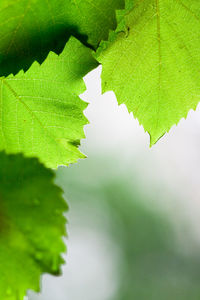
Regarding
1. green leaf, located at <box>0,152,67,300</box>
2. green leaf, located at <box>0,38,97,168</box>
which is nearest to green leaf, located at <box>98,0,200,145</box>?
green leaf, located at <box>0,38,97,168</box>

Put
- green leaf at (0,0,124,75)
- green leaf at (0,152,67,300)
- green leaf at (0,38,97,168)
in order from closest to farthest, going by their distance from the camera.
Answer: green leaf at (0,152,67,300)
green leaf at (0,0,124,75)
green leaf at (0,38,97,168)

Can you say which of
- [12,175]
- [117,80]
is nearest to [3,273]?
[12,175]

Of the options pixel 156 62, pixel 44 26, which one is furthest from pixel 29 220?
pixel 156 62

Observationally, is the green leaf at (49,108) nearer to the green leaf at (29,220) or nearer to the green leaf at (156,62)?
the green leaf at (156,62)

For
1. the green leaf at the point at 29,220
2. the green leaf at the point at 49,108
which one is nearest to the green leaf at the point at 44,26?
the green leaf at the point at 49,108

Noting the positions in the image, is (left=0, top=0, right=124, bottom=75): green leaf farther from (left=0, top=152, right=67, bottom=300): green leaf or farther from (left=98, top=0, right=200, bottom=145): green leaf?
(left=0, top=152, right=67, bottom=300): green leaf

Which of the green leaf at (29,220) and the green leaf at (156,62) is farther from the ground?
the green leaf at (156,62)

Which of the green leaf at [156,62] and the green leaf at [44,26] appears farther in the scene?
the green leaf at [156,62]

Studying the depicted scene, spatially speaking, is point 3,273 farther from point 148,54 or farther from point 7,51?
point 148,54
